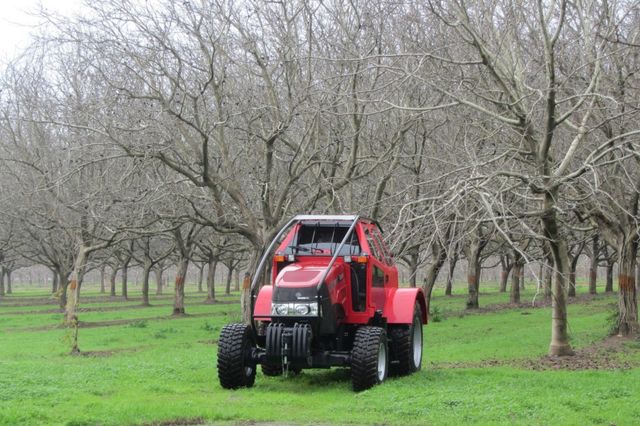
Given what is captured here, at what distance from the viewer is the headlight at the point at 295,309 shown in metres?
10.9

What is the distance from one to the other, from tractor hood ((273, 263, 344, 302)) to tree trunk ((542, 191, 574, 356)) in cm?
424

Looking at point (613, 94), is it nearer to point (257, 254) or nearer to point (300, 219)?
point (300, 219)

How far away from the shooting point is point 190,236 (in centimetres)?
3341

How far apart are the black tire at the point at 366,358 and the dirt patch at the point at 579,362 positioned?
3.84 metres

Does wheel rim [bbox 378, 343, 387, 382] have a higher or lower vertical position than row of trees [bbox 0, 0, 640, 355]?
lower

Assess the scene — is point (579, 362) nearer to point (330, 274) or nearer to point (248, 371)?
point (330, 274)

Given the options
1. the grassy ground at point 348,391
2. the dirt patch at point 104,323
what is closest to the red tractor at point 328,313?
the grassy ground at point 348,391

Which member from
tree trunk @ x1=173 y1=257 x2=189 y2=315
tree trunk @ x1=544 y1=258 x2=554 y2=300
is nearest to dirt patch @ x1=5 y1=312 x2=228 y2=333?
tree trunk @ x1=173 y1=257 x2=189 y2=315

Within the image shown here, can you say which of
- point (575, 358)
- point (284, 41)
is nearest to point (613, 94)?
point (575, 358)

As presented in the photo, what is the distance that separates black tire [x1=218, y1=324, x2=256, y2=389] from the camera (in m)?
11.2

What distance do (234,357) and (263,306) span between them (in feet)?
3.55

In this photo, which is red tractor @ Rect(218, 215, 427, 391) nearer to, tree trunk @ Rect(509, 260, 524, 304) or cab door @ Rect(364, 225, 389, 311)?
cab door @ Rect(364, 225, 389, 311)

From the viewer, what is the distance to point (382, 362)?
1148 centimetres

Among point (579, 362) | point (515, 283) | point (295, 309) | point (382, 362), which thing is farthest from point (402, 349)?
point (515, 283)
